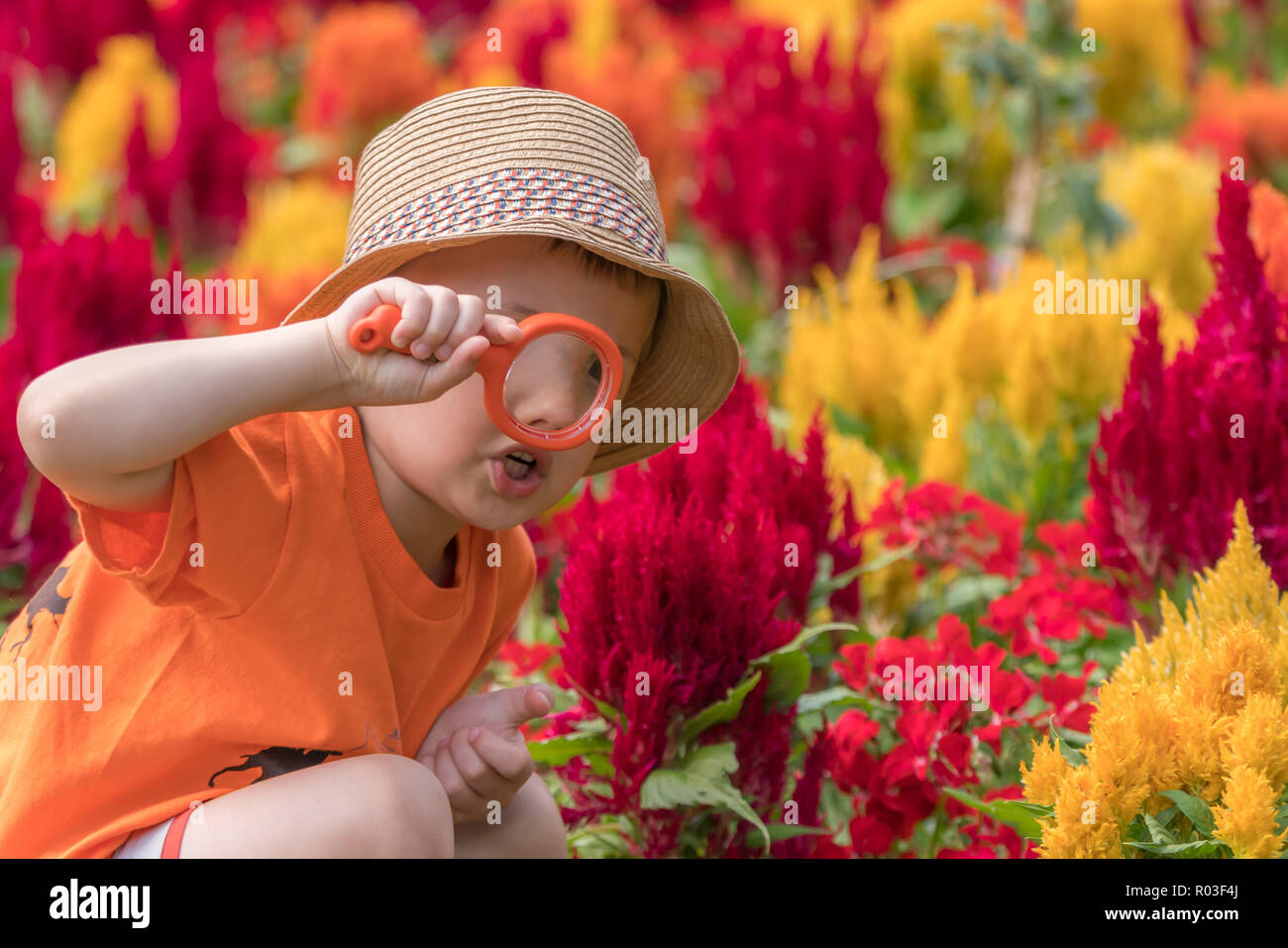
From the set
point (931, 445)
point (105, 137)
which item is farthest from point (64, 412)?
point (105, 137)

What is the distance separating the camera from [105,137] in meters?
3.91

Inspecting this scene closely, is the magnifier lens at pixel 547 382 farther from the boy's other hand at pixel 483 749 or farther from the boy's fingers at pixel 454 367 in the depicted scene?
the boy's other hand at pixel 483 749

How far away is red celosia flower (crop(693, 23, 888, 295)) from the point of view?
3008 millimetres

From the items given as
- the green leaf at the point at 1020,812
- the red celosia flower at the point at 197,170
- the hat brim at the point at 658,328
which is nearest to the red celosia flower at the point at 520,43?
the red celosia flower at the point at 197,170

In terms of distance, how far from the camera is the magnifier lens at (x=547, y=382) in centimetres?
120

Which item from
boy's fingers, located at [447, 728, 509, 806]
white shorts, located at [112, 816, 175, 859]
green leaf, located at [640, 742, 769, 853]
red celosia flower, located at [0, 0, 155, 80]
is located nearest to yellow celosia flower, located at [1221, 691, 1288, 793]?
green leaf, located at [640, 742, 769, 853]

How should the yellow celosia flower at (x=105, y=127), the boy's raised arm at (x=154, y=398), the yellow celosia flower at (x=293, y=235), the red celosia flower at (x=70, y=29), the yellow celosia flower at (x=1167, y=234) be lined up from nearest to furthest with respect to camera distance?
1. the boy's raised arm at (x=154, y=398)
2. the yellow celosia flower at (x=1167, y=234)
3. the yellow celosia flower at (x=293, y=235)
4. the yellow celosia flower at (x=105, y=127)
5. the red celosia flower at (x=70, y=29)

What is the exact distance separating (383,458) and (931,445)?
3.66ft

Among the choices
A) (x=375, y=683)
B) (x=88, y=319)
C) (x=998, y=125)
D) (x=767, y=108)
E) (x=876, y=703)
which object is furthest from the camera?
(x=998, y=125)

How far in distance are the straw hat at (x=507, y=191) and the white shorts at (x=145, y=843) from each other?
0.49 meters

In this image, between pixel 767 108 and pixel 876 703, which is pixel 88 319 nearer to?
pixel 876 703

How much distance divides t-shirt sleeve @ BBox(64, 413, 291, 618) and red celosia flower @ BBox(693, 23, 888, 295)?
1.99 m

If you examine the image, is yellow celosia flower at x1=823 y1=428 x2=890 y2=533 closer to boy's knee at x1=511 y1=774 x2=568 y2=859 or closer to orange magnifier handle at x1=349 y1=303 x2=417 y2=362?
boy's knee at x1=511 y1=774 x2=568 y2=859

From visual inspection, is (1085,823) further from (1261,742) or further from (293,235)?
(293,235)
